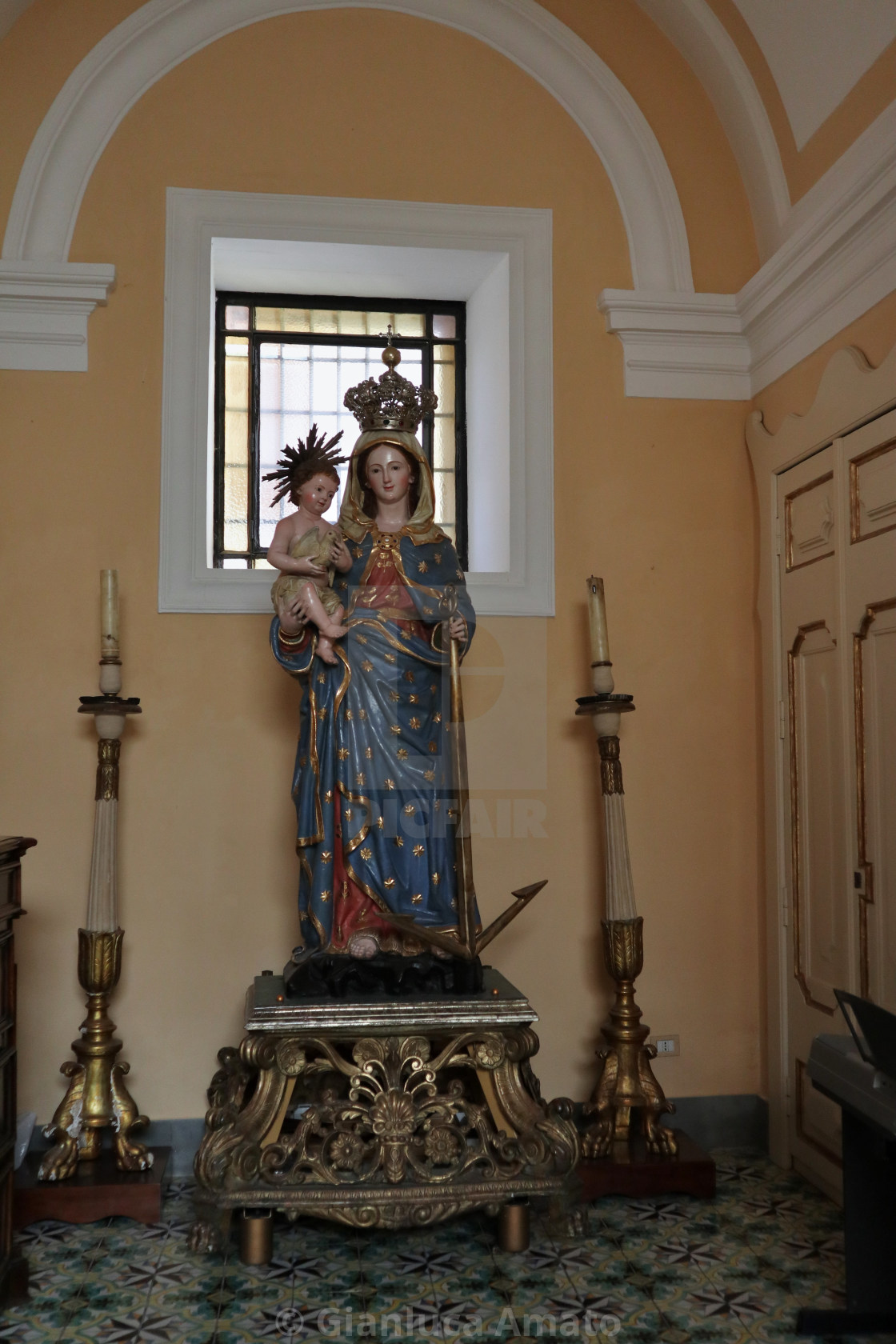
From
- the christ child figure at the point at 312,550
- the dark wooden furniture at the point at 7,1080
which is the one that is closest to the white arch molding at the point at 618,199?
the christ child figure at the point at 312,550

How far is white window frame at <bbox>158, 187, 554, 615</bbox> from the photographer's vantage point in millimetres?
4508

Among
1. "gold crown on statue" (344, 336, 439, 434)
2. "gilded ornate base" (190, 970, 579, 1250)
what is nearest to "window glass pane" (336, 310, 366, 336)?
"gold crown on statue" (344, 336, 439, 434)

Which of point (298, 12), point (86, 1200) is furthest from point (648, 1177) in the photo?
point (298, 12)

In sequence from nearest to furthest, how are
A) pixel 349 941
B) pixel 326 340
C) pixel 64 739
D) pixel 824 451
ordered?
pixel 349 941 → pixel 824 451 → pixel 64 739 → pixel 326 340

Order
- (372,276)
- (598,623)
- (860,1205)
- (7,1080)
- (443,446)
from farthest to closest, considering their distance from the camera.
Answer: (443,446), (372,276), (598,623), (7,1080), (860,1205)

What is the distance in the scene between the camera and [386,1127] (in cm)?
353

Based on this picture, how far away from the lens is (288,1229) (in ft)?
12.1

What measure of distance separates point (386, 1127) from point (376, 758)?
1.12m

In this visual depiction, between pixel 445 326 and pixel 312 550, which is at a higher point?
pixel 445 326

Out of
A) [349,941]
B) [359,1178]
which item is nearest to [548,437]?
[349,941]

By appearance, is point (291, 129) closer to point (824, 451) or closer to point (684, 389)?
point (684, 389)

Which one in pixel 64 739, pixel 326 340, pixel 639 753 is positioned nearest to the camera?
pixel 64 739

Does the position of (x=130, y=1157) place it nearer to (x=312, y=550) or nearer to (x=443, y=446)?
(x=312, y=550)

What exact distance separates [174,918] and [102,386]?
2.03 metres
